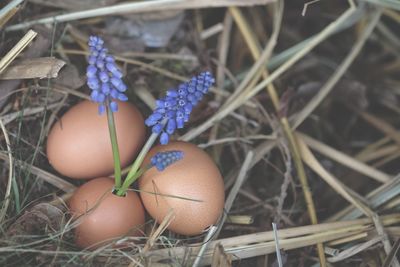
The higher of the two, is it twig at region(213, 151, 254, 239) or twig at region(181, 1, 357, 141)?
twig at region(181, 1, 357, 141)

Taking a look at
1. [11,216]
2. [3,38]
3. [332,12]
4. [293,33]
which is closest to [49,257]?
[11,216]

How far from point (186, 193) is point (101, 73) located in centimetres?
36

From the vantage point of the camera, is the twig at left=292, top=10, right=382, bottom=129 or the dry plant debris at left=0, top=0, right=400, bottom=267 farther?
the twig at left=292, top=10, right=382, bottom=129

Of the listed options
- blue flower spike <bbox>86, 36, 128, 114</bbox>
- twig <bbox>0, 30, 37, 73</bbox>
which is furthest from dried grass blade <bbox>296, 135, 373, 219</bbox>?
twig <bbox>0, 30, 37, 73</bbox>

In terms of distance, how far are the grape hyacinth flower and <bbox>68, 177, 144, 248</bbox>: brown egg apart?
21 centimetres

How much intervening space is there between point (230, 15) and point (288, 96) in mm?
340

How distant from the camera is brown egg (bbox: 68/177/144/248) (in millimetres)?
1271

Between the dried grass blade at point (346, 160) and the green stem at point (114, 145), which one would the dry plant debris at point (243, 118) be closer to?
the dried grass blade at point (346, 160)

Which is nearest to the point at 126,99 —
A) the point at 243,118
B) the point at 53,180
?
the point at 53,180

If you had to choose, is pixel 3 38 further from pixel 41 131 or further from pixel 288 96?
pixel 288 96

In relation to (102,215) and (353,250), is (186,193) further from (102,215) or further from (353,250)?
(353,250)

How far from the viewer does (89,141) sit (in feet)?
4.40

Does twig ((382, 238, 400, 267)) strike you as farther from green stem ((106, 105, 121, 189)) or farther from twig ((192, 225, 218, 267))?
green stem ((106, 105, 121, 189))

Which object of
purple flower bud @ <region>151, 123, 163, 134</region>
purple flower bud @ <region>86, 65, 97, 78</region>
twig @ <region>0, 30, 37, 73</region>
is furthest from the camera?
twig @ <region>0, 30, 37, 73</region>
